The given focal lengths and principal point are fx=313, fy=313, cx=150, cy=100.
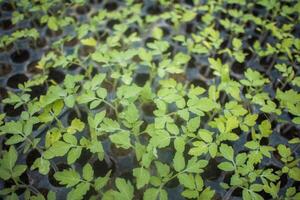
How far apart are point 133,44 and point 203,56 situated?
42 centimetres

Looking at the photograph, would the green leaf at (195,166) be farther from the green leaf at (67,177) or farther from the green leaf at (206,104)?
the green leaf at (67,177)

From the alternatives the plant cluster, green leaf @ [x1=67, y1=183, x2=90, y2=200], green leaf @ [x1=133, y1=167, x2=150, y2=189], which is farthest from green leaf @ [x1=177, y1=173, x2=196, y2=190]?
green leaf @ [x1=67, y1=183, x2=90, y2=200]

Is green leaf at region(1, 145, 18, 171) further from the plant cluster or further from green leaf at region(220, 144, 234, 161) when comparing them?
green leaf at region(220, 144, 234, 161)

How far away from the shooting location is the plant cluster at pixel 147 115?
1150 mm

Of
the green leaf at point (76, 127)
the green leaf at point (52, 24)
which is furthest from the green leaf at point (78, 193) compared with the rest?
the green leaf at point (52, 24)

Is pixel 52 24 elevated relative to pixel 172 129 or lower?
elevated

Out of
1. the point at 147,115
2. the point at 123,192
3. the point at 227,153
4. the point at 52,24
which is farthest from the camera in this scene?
the point at 52,24

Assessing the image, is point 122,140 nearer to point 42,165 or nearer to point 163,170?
point 163,170

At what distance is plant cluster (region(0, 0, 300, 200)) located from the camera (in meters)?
1.15

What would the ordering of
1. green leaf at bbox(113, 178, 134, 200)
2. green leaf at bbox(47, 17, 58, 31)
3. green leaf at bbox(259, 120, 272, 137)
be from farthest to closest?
green leaf at bbox(47, 17, 58, 31), green leaf at bbox(259, 120, 272, 137), green leaf at bbox(113, 178, 134, 200)

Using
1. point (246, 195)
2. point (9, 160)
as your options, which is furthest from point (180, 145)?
point (9, 160)

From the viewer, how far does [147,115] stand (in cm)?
154

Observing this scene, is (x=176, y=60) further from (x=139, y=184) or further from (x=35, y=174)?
(x=35, y=174)

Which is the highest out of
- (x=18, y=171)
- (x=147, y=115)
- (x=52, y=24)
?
(x=52, y=24)
